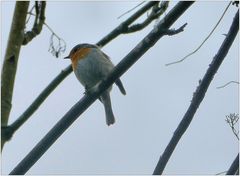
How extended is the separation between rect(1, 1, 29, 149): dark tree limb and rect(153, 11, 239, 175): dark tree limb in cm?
57

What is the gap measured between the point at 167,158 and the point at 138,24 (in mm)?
507

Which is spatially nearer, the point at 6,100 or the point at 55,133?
the point at 6,100

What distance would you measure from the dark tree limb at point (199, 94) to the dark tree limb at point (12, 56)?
57 centimetres

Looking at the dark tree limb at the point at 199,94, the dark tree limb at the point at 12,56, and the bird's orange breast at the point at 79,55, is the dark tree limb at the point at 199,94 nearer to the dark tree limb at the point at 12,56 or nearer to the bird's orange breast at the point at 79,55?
the dark tree limb at the point at 12,56

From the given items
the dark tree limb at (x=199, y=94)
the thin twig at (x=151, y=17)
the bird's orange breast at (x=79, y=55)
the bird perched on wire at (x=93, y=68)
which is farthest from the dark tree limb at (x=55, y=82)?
the bird's orange breast at (x=79, y=55)

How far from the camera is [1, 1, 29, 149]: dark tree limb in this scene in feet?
5.08

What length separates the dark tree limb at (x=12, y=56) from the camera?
155 centimetres

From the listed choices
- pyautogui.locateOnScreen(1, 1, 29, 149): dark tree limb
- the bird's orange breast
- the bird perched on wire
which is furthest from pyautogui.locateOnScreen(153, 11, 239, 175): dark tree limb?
the bird's orange breast

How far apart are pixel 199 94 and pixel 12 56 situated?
71cm

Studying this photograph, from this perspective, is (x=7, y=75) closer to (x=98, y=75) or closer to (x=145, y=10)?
(x=145, y=10)

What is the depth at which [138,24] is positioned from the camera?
71.3 inches

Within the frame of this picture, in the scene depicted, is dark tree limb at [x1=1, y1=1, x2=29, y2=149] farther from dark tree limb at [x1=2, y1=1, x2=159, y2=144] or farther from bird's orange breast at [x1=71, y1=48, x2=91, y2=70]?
bird's orange breast at [x1=71, y1=48, x2=91, y2=70]

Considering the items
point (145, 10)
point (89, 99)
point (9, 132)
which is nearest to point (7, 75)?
point (9, 132)

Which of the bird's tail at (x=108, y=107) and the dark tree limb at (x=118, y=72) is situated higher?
the dark tree limb at (x=118, y=72)
